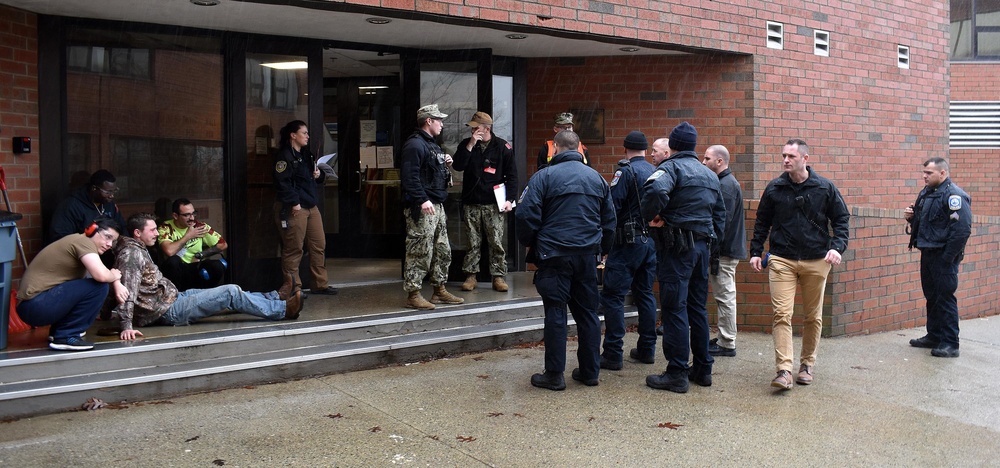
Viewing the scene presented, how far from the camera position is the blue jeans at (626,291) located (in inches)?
266

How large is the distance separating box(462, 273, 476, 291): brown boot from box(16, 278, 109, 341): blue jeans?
3670mm

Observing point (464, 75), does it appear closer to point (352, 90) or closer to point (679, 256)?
point (352, 90)

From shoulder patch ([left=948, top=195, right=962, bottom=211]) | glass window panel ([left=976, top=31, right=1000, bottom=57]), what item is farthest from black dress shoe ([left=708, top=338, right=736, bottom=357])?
glass window panel ([left=976, top=31, right=1000, bottom=57])

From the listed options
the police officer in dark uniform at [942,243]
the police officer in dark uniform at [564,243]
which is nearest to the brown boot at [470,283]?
the police officer in dark uniform at [564,243]

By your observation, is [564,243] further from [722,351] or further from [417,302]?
[722,351]

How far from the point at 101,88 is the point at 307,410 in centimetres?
384

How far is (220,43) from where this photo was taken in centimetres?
A: 817

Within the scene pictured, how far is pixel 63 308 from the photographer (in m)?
5.91

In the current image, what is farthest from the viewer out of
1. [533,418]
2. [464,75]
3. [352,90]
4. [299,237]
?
[352,90]

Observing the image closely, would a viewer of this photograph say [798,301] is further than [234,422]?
Yes

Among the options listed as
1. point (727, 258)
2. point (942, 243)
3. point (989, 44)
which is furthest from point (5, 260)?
point (989, 44)

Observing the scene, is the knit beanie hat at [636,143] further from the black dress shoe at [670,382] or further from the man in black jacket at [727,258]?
the black dress shoe at [670,382]

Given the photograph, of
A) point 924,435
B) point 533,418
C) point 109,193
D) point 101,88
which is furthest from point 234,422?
point 924,435

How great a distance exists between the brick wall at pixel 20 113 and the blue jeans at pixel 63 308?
140 centimetres
